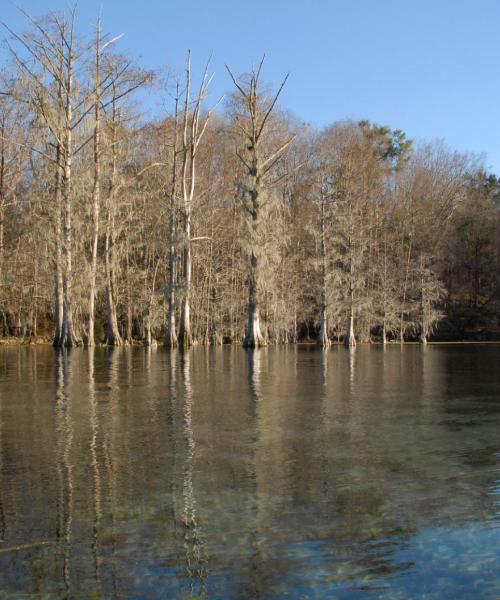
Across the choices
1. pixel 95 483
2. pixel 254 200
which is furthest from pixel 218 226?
pixel 95 483

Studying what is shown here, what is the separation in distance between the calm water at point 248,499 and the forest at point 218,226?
21456 mm

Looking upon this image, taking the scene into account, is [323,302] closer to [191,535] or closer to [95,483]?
[95,483]

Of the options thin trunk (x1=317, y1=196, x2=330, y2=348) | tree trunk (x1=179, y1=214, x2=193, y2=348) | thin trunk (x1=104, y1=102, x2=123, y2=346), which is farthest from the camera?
thin trunk (x1=317, y1=196, x2=330, y2=348)

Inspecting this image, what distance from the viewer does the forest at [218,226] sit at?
30.9 metres

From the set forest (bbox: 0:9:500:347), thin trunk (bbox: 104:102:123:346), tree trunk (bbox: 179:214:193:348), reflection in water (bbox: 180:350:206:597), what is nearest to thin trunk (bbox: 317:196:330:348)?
forest (bbox: 0:9:500:347)

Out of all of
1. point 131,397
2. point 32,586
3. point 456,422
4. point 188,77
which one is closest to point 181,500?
point 32,586

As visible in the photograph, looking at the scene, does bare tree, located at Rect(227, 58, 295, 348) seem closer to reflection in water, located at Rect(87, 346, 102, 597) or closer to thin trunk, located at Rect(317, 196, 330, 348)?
thin trunk, located at Rect(317, 196, 330, 348)

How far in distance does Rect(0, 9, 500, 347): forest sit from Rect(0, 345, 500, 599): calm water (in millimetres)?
21456

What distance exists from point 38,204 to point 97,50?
750 centimetres

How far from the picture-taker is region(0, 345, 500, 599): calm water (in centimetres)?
394

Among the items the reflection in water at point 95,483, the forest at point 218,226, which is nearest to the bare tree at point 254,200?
the forest at point 218,226

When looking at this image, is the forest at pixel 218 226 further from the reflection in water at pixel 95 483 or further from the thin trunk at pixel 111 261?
the reflection in water at pixel 95 483

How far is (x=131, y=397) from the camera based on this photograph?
11.8 metres

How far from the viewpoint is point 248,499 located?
550cm
